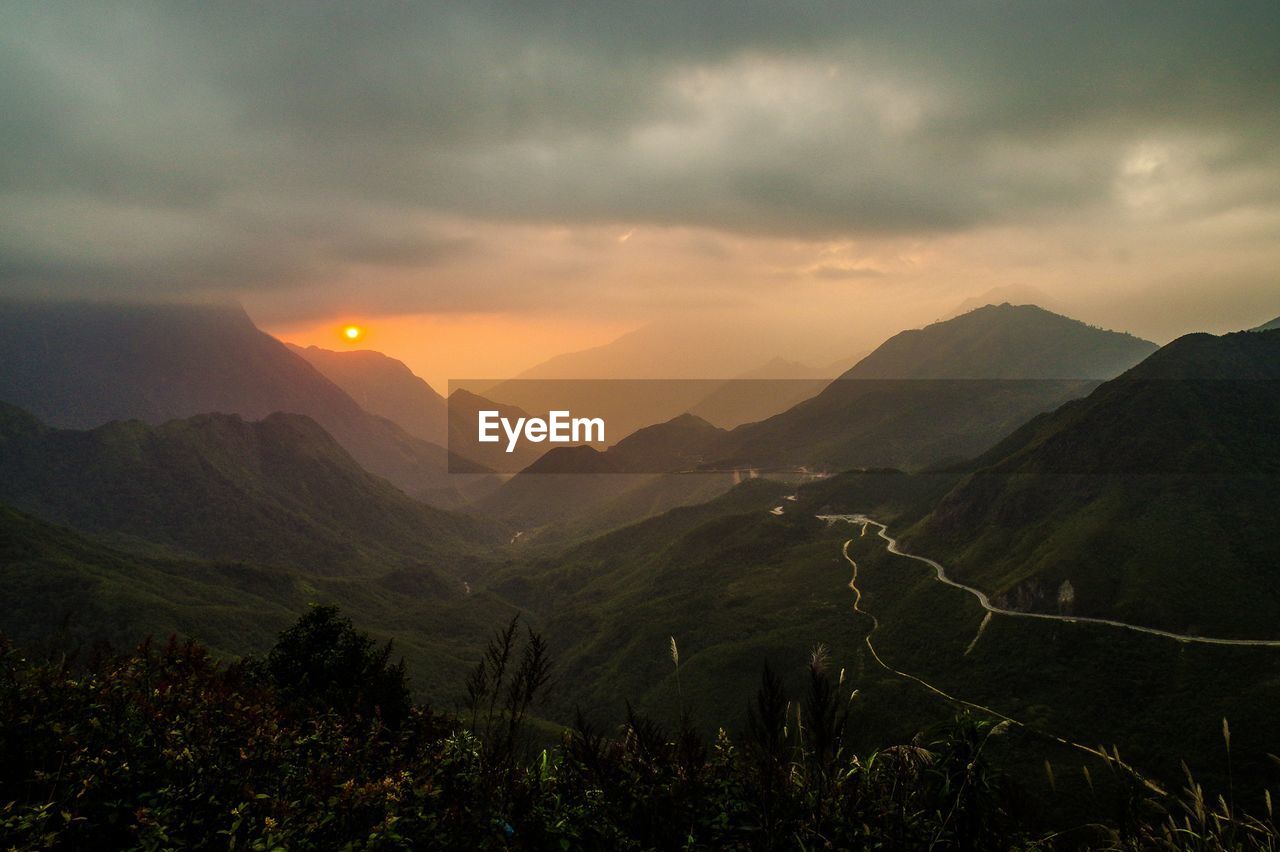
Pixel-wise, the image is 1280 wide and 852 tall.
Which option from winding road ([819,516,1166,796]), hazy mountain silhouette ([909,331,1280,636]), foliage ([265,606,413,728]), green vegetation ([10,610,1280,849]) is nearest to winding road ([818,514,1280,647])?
hazy mountain silhouette ([909,331,1280,636])

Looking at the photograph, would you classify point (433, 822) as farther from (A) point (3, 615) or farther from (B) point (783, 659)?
(A) point (3, 615)

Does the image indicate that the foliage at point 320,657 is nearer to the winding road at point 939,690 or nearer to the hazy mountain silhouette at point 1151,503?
the winding road at point 939,690

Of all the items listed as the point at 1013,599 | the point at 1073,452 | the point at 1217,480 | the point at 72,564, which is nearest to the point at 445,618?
the point at 72,564

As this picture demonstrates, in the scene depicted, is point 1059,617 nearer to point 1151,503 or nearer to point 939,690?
point 939,690

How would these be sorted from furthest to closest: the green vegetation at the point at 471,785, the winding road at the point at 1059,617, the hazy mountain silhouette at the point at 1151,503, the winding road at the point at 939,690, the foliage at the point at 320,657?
the hazy mountain silhouette at the point at 1151,503, the winding road at the point at 1059,617, the winding road at the point at 939,690, the foliage at the point at 320,657, the green vegetation at the point at 471,785

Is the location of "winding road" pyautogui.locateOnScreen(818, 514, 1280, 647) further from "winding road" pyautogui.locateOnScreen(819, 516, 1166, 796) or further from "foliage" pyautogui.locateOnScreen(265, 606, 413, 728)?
"foliage" pyautogui.locateOnScreen(265, 606, 413, 728)

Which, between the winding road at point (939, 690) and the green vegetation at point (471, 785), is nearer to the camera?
the green vegetation at point (471, 785)

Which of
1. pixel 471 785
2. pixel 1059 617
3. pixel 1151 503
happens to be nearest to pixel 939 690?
pixel 1059 617

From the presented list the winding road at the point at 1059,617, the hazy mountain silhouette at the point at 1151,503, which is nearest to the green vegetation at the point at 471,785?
the winding road at the point at 1059,617

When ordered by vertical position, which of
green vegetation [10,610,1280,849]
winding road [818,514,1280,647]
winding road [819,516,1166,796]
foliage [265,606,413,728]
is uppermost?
green vegetation [10,610,1280,849]

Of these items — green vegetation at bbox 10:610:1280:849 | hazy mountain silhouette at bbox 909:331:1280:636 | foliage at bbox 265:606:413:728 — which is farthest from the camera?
hazy mountain silhouette at bbox 909:331:1280:636
